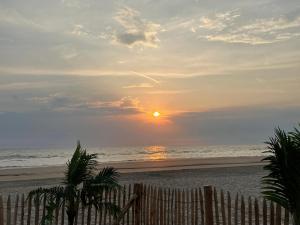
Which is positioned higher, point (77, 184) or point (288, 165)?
point (288, 165)

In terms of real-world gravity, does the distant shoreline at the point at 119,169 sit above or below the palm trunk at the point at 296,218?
below

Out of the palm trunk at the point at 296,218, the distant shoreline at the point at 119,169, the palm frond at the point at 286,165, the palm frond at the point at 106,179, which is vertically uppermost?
the palm frond at the point at 286,165

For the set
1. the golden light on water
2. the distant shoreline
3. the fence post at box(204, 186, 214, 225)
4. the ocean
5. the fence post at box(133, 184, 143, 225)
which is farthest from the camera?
the golden light on water

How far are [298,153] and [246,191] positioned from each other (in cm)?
1489

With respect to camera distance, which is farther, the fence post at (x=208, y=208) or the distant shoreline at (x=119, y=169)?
the distant shoreline at (x=119, y=169)

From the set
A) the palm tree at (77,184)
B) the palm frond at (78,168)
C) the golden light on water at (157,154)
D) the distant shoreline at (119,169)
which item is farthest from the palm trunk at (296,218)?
the golden light on water at (157,154)

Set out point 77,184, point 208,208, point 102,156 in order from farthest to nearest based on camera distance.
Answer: point 102,156 → point 208,208 → point 77,184

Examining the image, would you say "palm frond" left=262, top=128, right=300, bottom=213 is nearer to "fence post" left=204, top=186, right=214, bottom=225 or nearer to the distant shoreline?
"fence post" left=204, top=186, right=214, bottom=225

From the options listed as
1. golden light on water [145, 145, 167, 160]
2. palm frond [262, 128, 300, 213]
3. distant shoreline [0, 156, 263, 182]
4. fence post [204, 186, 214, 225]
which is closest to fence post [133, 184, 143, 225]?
fence post [204, 186, 214, 225]

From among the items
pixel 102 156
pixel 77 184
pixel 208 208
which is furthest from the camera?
pixel 102 156

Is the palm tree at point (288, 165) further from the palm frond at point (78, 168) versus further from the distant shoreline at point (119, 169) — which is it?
the distant shoreline at point (119, 169)

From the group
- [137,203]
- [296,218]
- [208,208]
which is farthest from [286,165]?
[137,203]

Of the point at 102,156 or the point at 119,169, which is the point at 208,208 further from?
Answer: the point at 102,156

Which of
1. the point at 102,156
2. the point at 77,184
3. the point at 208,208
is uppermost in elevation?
the point at 77,184
